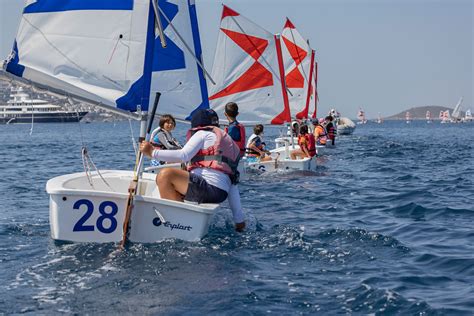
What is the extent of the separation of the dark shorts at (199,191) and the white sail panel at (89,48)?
1496 millimetres

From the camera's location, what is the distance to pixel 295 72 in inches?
1299

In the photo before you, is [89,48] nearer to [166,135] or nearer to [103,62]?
[103,62]

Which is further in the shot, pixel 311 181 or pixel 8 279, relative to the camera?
pixel 311 181

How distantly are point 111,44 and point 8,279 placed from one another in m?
3.90

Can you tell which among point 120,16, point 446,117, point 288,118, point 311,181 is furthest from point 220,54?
point 446,117

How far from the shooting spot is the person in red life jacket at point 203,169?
9.05 m

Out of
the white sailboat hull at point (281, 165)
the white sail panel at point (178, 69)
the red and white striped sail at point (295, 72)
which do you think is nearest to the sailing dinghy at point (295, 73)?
the red and white striped sail at point (295, 72)

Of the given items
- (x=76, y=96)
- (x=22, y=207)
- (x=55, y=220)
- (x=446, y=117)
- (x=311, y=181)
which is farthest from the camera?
(x=446, y=117)

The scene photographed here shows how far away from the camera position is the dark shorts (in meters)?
9.05

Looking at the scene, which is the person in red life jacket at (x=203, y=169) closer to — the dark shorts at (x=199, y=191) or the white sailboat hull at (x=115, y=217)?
the dark shorts at (x=199, y=191)

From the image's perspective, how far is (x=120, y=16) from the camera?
9789 mm

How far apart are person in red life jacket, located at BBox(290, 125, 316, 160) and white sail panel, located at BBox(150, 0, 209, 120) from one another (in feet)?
30.0

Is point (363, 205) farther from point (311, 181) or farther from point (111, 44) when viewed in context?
point (111, 44)

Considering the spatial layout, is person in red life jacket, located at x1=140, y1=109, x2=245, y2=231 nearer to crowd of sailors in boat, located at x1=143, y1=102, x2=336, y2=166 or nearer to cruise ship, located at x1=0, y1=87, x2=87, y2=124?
crowd of sailors in boat, located at x1=143, y1=102, x2=336, y2=166
